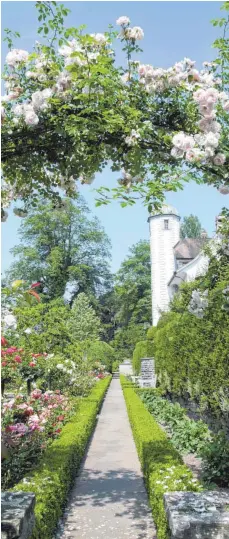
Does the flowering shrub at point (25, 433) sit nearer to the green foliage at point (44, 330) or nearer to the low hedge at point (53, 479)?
the low hedge at point (53, 479)

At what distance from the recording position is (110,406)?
1698 cm

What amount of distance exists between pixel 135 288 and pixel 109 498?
41068mm

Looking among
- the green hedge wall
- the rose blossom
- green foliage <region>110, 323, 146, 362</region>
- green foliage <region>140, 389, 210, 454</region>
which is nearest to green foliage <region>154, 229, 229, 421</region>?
the green hedge wall

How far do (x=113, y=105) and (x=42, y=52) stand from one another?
74cm

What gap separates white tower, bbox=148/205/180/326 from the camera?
3884 centimetres

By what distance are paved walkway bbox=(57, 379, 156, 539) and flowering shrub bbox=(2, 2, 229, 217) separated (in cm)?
319

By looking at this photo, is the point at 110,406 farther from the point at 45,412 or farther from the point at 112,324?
the point at 112,324

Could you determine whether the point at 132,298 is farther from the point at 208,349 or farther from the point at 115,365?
the point at 208,349

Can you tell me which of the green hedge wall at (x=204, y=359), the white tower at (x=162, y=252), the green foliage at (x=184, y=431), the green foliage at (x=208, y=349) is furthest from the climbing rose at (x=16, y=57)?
the white tower at (x=162, y=252)

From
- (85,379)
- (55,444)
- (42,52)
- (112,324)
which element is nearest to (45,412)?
(55,444)

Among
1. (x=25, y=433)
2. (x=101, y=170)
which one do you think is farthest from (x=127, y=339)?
(x=101, y=170)

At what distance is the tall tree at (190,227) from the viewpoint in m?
60.2

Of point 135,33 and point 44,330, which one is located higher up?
point 135,33

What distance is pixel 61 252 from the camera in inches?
1585
